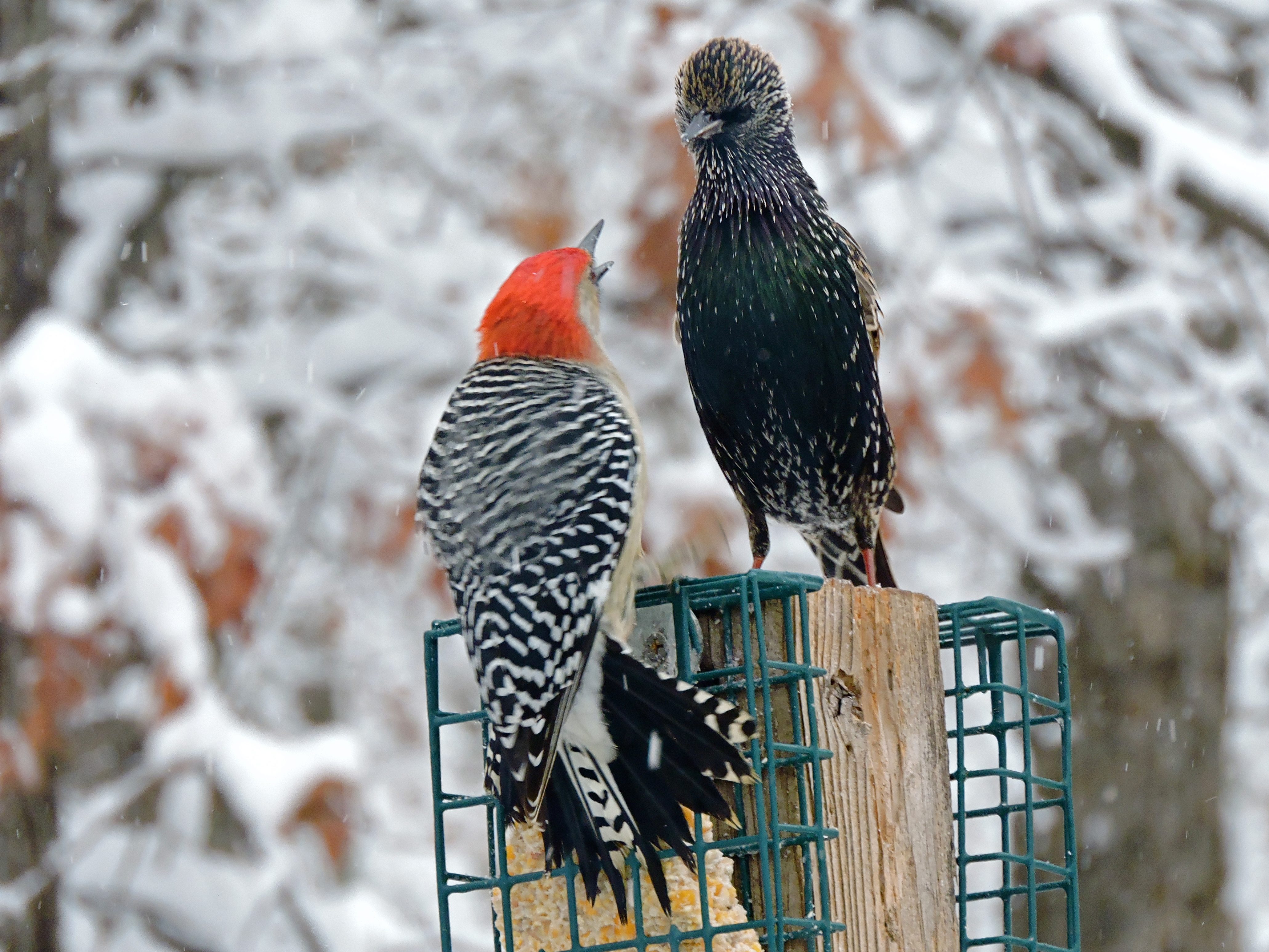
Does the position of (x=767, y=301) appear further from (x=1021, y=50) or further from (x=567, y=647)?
(x=1021, y=50)

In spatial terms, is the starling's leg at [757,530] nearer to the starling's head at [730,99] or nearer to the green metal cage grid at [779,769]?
the green metal cage grid at [779,769]

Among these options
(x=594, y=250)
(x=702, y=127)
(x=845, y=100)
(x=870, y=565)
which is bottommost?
(x=870, y=565)

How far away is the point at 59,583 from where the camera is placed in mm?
4945

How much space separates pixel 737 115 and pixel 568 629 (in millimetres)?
1335

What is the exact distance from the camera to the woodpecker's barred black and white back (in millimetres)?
2434

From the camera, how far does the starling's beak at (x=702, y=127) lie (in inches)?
127

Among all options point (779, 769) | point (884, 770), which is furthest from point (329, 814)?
point (884, 770)

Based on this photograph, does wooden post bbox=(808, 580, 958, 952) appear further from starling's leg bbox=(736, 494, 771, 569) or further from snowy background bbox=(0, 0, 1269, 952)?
snowy background bbox=(0, 0, 1269, 952)

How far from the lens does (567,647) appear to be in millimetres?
2525

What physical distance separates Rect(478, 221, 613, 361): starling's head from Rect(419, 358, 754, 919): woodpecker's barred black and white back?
32 centimetres

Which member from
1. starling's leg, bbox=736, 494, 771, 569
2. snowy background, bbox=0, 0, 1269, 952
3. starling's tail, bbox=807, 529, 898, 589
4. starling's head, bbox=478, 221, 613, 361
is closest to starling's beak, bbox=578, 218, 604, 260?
starling's head, bbox=478, 221, 613, 361

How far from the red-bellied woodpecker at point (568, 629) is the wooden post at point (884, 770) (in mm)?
174

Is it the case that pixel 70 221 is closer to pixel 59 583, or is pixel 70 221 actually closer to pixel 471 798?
pixel 59 583

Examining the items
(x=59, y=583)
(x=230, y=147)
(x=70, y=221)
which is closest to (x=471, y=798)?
(x=59, y=583)
